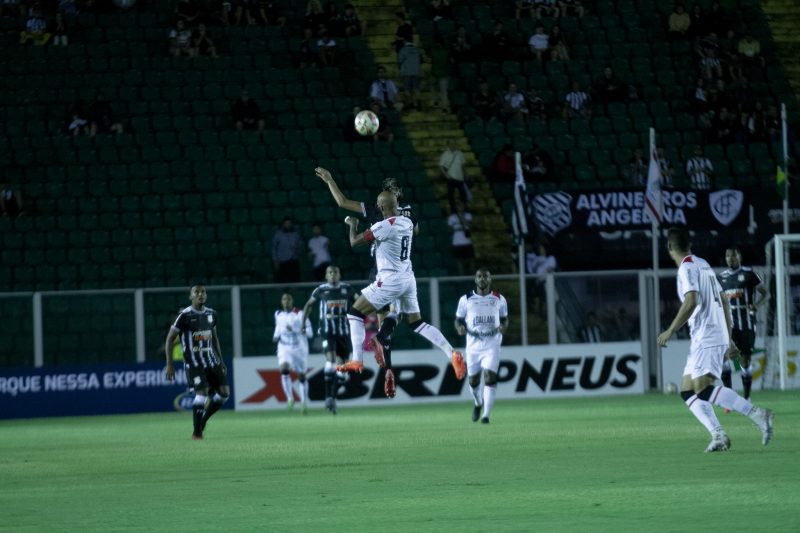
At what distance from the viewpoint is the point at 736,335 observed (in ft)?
71.1

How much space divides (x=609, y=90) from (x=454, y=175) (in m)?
5.31

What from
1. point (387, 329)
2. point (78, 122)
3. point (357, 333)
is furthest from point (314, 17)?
point (387, 329)

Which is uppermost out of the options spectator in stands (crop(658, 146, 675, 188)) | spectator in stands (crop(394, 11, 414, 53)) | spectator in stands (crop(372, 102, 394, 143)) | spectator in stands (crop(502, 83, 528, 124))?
spectator in stands (crop(394, 11, 414, 53))

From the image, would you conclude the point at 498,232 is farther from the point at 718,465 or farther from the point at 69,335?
the point at 718,465

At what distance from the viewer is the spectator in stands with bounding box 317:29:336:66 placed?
34812 millimetres

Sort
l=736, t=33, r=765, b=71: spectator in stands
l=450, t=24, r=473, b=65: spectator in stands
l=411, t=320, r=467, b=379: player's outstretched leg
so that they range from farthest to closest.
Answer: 1. l=736, t=33, r=765, b=71: spectator in stands
2. l=450, t=24, r=473, b=65: spectator in stands
3. l=411, t=320, r=467, b=379: player's outstretched leg

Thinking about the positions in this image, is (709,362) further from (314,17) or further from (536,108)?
(314,17)

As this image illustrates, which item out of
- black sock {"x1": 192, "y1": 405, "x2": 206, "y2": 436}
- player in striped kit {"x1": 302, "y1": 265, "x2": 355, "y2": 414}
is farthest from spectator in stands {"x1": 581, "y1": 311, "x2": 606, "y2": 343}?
black sock {"x1": 192, "y1": 405, "x2": 206, "y2": 436}

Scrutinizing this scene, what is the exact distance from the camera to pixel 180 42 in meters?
34.5

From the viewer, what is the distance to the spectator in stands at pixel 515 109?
33906mm

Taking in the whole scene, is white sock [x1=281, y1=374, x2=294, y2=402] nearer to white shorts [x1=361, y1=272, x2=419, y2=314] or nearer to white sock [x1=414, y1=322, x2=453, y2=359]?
white sock [x1=414, y1=322, x2=453, y2=359]

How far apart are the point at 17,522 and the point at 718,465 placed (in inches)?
228

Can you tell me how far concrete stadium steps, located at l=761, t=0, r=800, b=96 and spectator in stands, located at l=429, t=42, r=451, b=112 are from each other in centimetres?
861

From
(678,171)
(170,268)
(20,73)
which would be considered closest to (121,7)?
(20,73)
